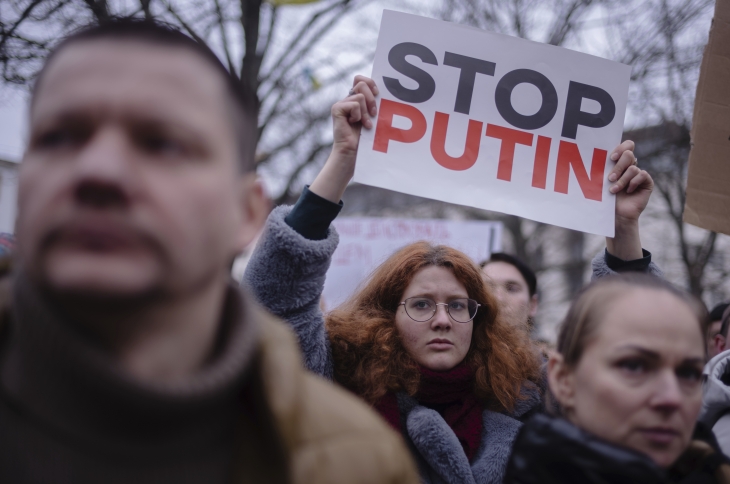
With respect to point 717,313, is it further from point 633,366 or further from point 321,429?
point 321,429

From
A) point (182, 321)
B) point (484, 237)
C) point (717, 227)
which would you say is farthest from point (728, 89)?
point (484, 237)

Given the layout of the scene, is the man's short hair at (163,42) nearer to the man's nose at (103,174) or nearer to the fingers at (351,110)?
the man's nose at (103,174)

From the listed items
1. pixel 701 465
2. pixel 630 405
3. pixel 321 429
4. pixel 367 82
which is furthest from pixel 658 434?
pixel 367 82

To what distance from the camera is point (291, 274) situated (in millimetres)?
1855

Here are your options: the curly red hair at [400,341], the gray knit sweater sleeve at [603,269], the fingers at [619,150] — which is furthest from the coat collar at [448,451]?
the fingers at [619,150]

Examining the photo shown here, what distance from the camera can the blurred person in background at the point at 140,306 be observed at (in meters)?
0.88

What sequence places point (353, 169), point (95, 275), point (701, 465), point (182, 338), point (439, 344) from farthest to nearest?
point (439, 344)
point (353, 169)
point (701, 465)
point (182, 338)
point (95, 275)

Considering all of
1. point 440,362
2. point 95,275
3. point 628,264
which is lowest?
point 440,362

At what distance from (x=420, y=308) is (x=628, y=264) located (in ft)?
2.53

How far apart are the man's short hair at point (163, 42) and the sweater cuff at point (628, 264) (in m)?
1.57

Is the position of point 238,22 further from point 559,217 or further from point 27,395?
point 27,395

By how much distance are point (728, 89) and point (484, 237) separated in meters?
3.74

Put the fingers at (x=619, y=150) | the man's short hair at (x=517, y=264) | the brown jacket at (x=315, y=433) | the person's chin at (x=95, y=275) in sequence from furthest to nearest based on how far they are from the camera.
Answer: the man's short hair at (x=517, y=264), the fingers at (x=619, y=150), the brown jacket at (x=315, y=433), the person's chin at (x=95, y=275)

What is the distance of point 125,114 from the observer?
92cm
